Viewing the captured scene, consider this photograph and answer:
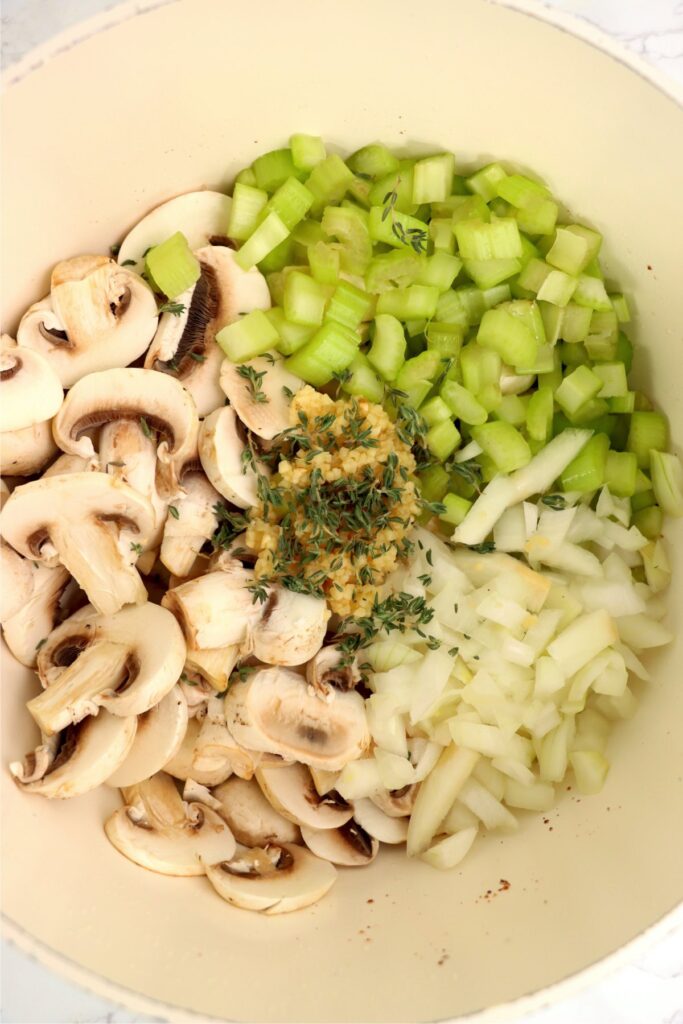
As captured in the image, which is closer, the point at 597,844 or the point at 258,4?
the point at 258,4

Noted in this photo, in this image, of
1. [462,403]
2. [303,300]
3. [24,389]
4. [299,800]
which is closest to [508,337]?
[462,403]

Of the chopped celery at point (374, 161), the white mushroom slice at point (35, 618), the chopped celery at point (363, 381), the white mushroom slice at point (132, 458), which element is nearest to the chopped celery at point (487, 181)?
the chopped celery at point (374, 161)

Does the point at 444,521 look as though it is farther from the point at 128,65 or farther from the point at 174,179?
the point at 128,65

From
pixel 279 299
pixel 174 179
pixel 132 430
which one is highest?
pixel 174 179

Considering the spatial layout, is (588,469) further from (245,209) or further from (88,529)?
(88,529)

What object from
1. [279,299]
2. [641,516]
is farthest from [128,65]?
[641,516]

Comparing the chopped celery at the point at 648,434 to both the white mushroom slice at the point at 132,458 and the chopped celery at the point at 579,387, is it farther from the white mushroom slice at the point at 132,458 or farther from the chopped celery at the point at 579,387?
the white mushroom slice at the point at 132,458

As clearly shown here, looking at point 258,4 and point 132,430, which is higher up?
point 258,4
